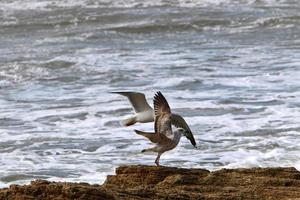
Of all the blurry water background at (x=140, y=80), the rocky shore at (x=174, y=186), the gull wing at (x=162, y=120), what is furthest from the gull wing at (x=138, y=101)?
the rocky shore at (x=174, y=186)

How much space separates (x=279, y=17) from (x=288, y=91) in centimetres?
929

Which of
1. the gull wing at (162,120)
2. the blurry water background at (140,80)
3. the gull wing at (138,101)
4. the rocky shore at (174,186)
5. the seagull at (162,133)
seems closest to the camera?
the rocky shore at (174,186)

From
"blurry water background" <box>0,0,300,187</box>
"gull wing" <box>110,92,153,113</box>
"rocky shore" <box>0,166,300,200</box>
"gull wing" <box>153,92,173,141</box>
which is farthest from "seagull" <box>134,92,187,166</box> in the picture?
"blurry water background" <box>0,0,300,187</box>

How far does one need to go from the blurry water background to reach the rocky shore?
98.6 inches

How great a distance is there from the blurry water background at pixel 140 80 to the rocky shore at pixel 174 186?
2.50 metres

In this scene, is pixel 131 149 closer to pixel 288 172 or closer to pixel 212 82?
pixel 288 172

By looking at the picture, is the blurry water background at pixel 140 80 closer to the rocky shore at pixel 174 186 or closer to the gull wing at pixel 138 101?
the gull wing at pixel 138 101

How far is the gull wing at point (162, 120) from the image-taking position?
678 cm

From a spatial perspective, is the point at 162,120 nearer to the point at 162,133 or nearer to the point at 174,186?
the point at 162,133

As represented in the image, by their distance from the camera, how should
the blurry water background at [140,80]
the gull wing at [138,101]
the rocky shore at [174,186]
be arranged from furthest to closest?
the blurry water background at [140,80] < the gull wing at [138,101] < the rocky shore at [174,186]

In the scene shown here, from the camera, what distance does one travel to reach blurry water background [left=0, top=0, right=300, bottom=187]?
971 centimetres

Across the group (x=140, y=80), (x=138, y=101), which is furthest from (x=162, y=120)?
(x=140, y=80)

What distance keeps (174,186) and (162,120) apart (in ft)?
3.68

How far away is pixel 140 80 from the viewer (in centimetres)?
1491
